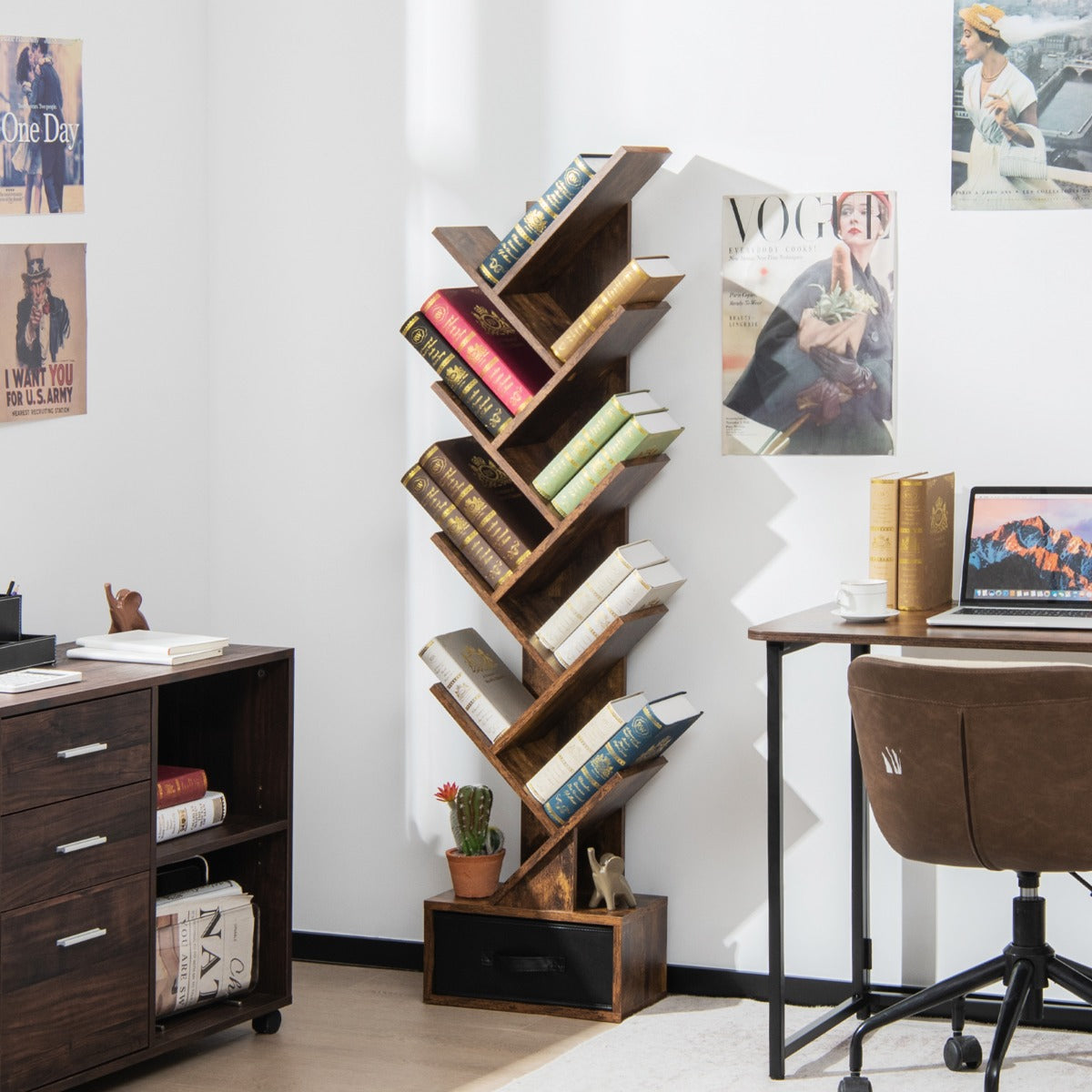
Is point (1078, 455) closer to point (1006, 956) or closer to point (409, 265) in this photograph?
point (1006, 956)

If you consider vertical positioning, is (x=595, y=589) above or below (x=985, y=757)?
above

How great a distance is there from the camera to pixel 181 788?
3.29 metres

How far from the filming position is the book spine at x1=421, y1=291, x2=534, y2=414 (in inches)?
139

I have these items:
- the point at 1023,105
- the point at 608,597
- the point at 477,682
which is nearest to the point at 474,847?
the point at 477,682

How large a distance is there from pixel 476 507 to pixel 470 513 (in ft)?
0.07

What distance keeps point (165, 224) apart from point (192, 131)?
260 mm

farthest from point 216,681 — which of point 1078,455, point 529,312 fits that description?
point 1078,455

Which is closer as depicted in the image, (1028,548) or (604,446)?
(1028,548)

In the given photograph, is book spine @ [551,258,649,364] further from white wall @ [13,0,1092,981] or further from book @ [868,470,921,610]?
book @ [868,470,921,610]

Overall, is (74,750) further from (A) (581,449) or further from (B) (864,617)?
(B) (864,617)

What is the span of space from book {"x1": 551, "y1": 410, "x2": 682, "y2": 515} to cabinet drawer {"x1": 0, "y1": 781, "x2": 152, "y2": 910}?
1.05 meters

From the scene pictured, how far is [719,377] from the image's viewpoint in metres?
3.63

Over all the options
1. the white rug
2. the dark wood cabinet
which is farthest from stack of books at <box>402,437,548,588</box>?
the white rug

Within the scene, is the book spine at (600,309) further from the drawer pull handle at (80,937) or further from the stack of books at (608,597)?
the drawer pull handle at (80,937)
